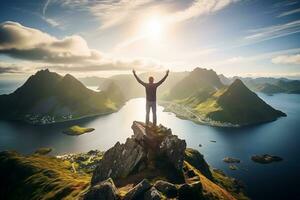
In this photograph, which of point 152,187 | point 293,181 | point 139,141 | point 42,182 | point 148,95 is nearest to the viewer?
point 152,187

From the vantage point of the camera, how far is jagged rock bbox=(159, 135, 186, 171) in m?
40.6

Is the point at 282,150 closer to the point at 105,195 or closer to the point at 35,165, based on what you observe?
the point at 35,165

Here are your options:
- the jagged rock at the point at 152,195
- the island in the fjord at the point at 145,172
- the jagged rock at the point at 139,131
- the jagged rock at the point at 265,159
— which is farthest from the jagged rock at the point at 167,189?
the jagged rock at the point at 265,159

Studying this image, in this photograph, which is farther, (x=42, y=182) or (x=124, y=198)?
(x=42, y=182)

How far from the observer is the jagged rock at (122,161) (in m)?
39.5

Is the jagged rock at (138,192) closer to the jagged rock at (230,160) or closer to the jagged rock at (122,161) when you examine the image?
the jagged rock at (122,161)

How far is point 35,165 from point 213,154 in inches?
4923

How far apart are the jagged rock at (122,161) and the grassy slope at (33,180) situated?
2318 cm

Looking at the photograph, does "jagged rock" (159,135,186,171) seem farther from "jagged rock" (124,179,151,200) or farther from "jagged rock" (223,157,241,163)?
"jagged rock" (223,157,241,163)

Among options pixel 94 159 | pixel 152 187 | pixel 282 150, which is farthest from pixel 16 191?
pixel 282 150

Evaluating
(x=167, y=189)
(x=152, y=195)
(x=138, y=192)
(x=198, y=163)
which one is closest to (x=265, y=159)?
(x=198, y=163)

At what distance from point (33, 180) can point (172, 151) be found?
250ft

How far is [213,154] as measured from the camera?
594 feet

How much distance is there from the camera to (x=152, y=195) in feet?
91.0
